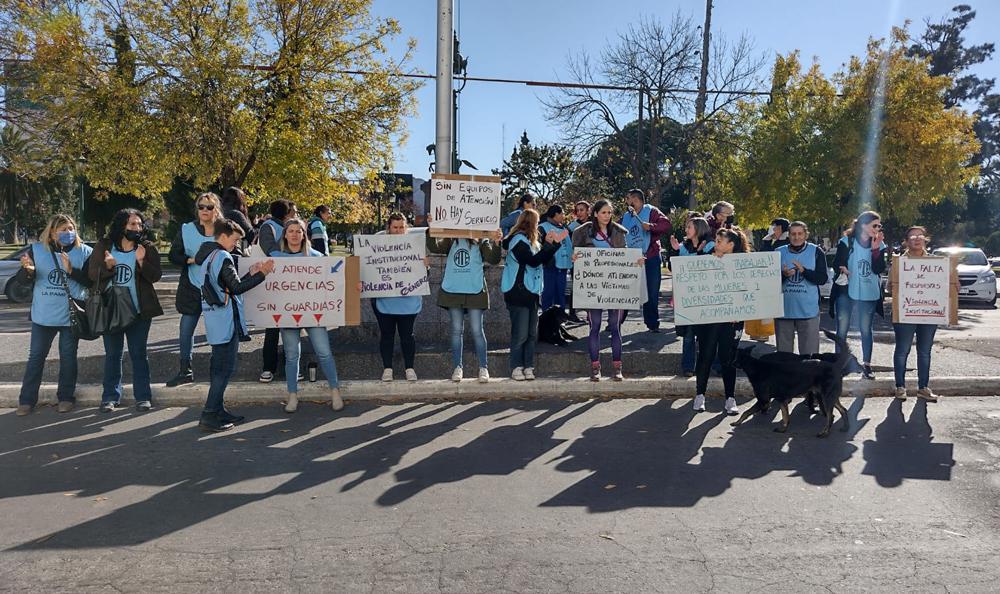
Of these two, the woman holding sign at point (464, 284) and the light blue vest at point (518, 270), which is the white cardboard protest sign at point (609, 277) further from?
the woman holding sign at point (464, 284)

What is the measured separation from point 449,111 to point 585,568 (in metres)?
6.96

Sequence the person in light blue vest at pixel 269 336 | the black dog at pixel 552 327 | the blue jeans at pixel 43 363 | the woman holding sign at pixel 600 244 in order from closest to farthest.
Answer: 1. the blue jeans at pixel 43 363
2. the person in light blue vest at pixel 269 336
3. the woman holding sign at pixel 600 244
4. the black dog at pixel 552 327

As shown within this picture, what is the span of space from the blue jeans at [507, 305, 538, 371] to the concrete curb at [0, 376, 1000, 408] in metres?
0.27

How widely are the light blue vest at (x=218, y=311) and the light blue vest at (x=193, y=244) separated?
0.78 meters

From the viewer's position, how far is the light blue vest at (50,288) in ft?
20.8

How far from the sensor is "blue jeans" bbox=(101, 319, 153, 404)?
6.53 metres

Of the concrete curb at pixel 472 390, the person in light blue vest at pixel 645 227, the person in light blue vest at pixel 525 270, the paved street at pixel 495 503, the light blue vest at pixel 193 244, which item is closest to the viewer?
the paved street at pixel 495 503

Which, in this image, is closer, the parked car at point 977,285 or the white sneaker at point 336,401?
the white sneaker at point 336,401

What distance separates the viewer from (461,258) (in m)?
7.29

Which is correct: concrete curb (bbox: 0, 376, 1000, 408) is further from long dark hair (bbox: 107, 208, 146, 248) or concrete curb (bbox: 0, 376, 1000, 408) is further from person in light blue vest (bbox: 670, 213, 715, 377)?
long dark hair (bbox: 107, 208, 146, 248)

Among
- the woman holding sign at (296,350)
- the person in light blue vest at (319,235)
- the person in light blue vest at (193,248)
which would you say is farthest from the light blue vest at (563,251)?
the person in light blue vest at (193,248)

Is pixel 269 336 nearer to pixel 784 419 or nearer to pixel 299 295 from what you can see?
pixel 299 295

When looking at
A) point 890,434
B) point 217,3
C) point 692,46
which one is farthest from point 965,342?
point 217,3

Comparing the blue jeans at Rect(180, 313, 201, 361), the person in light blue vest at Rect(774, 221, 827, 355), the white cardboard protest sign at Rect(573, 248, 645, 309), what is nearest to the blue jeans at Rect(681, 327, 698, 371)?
the white cardboard protest sign at Rect(573, 248, 645, 309)
